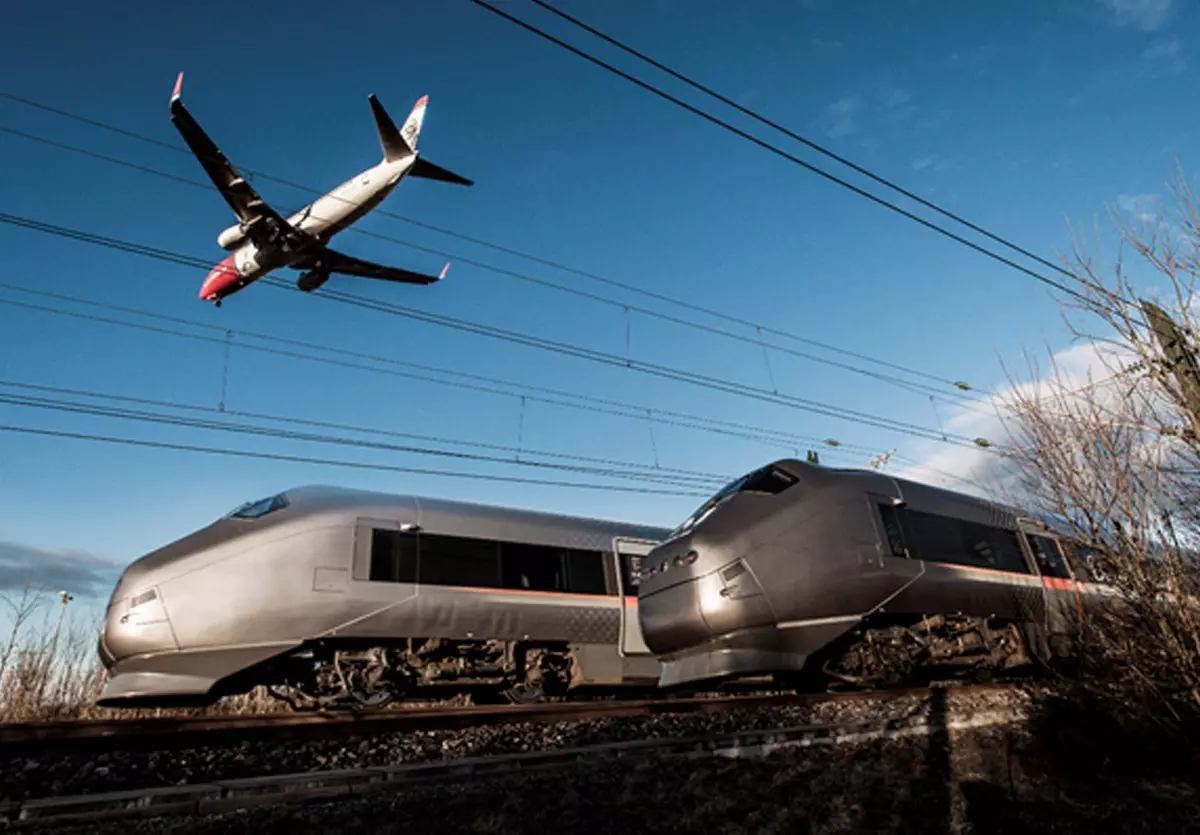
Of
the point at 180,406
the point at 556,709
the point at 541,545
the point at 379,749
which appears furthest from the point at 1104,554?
the point at 180,406

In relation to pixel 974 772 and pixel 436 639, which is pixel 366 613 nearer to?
pixel 436 639

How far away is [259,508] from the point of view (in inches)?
362

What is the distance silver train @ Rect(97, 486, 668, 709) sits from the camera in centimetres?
816

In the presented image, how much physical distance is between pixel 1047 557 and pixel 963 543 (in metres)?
1.97

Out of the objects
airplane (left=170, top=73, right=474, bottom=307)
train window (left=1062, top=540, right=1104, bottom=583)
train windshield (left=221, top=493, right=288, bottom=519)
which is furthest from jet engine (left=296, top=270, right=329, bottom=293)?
train window (left=1062, top=540, right=1104, bottom=583)

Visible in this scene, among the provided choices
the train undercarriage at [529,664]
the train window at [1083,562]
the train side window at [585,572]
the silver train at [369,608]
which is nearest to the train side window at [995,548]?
the train undercarriage at [529,664]

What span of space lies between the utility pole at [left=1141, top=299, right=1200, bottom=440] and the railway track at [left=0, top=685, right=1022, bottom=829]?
2.78m

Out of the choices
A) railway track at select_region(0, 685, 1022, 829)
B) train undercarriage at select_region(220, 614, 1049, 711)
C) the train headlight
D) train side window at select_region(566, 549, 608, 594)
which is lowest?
railway track at select_region(0, 685, 1022, 829)

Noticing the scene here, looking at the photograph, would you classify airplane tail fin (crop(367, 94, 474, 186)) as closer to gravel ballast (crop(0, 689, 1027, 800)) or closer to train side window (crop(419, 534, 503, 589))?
train side window (crop(419, 534, 503, 589))

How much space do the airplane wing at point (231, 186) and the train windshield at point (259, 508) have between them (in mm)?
8579

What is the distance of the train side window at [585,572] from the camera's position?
10859 millimetres

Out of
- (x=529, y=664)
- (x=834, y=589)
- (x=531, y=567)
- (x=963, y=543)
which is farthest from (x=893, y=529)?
(x=529, y=664)

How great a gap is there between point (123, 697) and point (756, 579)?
272 inches

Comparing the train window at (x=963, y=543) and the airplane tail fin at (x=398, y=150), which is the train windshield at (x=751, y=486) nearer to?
the train window at (x=963, y=543)
